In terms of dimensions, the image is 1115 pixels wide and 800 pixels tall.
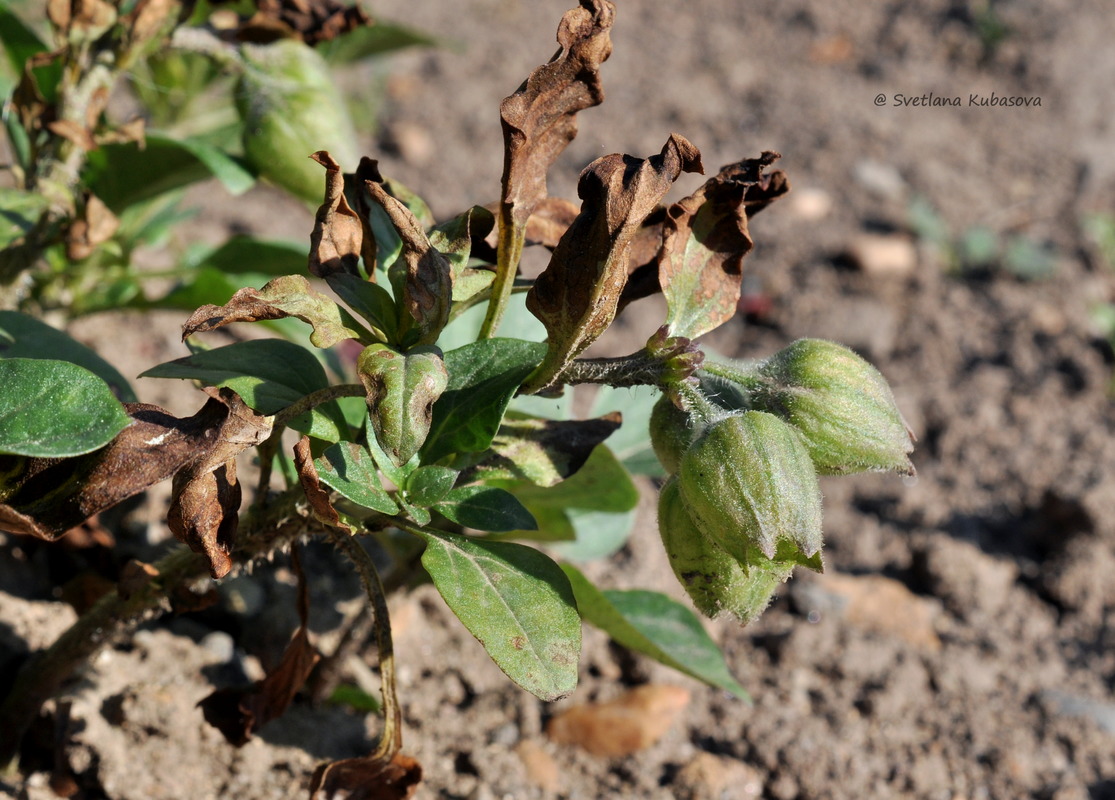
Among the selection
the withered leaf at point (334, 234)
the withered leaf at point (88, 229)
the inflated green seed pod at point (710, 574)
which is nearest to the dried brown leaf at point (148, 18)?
the withered leaf at point (88, 229)

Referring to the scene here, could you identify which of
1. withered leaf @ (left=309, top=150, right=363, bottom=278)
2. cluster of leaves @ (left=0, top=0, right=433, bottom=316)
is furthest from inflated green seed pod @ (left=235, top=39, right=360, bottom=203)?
withered leaf @ (left=309, top=150, right=363, bottom=278)

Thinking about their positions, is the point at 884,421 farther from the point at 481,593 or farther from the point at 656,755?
the point at 656,755

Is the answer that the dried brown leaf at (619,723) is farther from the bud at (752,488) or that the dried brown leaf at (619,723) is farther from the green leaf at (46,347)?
the green leaf at (46,347)

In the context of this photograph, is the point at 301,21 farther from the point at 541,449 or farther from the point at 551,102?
the point at 541,449

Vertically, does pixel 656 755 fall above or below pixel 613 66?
below

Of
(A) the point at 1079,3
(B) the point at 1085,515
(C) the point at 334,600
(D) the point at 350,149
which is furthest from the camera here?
(A) the point at 1079,3

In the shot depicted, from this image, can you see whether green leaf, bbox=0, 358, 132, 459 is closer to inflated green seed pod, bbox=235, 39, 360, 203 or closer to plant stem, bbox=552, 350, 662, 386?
plant stem, bbox=552, 350, 662, 386

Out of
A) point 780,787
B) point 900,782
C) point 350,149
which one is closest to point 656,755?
point 780,787

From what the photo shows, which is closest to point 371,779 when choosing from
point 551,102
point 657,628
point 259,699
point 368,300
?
point 259,699
